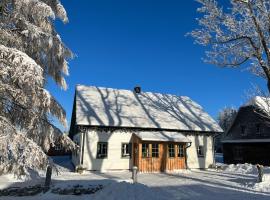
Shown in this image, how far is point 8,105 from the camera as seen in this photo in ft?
28.0

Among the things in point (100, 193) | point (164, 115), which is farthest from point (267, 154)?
point (100, 193)

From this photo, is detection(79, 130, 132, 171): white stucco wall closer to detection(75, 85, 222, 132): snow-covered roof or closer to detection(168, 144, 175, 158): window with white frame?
detection(75, 85, 222, 132): snow-covered roof

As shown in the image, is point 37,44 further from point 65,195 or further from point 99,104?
point 99,104

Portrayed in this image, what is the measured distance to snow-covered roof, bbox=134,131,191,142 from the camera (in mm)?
20156

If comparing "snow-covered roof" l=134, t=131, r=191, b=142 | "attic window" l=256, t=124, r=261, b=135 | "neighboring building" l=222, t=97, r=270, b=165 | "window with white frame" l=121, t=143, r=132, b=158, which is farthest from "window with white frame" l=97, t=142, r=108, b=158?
"attic window" l=256, t=124, r=261, b=135

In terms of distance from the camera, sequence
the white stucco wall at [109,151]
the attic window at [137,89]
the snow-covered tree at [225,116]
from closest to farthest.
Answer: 1. the white stucco wall at [109,151]
2. the attic window at [137,89]
3. the snow-covered tree at [225,116]

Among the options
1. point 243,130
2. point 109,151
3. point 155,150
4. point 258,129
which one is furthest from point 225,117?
point 109,151

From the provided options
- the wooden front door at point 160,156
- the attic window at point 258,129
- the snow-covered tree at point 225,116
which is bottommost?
the wooden front door at point 160,156

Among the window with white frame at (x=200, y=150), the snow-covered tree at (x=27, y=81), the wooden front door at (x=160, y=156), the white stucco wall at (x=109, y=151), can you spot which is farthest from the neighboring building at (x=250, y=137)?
the snow-covered tree at (x=27, y=81)

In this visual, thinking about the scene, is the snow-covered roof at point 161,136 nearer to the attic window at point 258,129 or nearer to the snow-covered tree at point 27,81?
the attic window at point 258,129

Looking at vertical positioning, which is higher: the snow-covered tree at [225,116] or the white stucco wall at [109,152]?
the snow-covered tree at [225,116]

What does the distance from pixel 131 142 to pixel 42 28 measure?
13749 mm

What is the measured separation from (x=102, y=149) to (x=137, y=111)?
510 cm

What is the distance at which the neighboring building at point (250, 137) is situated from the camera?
1035 inches
